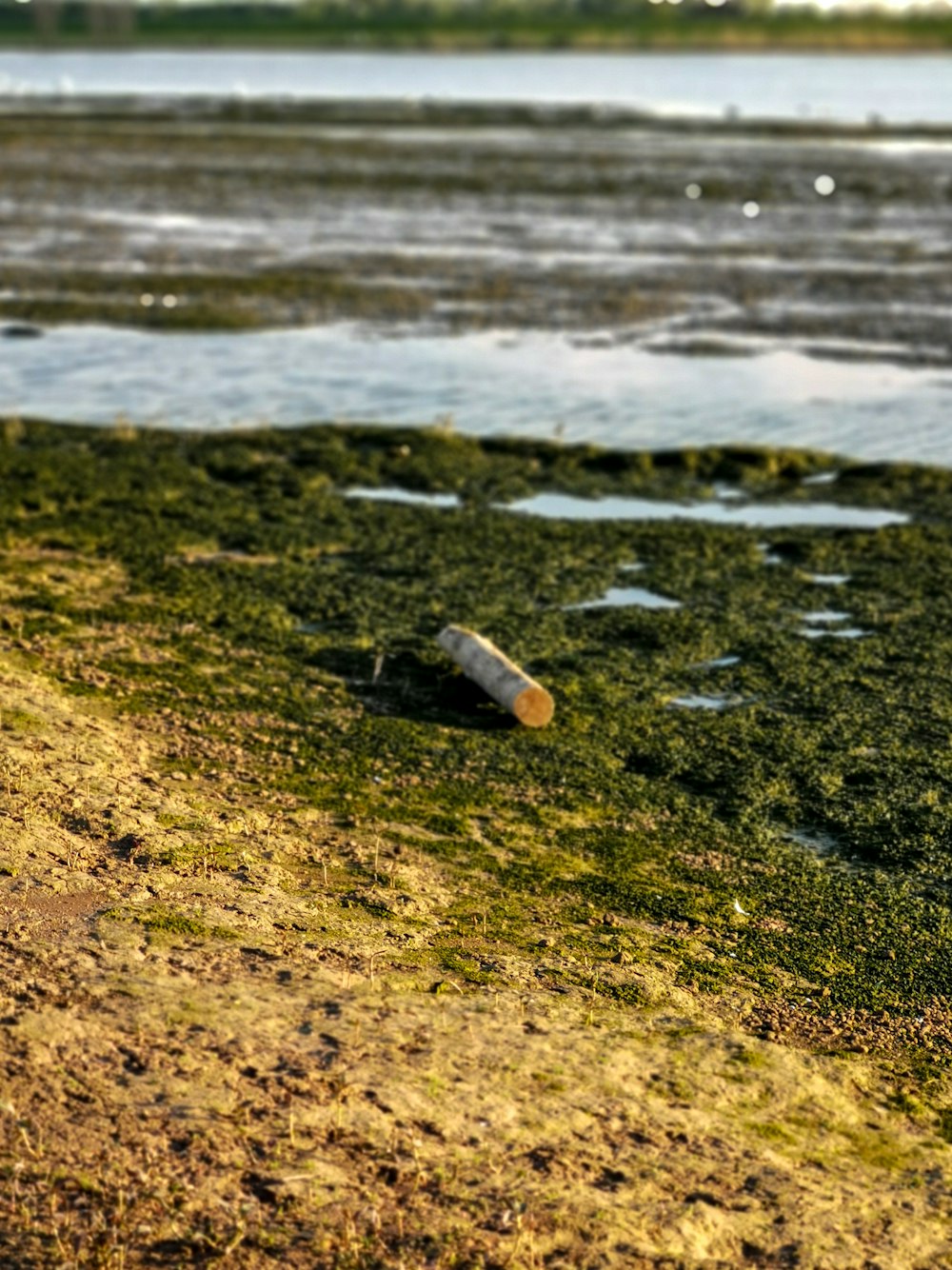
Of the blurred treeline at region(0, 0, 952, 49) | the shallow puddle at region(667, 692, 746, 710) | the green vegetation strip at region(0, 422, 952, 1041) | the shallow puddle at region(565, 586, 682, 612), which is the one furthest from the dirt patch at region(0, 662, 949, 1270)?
the blurred treeline at region(0, 0, 952, 49)

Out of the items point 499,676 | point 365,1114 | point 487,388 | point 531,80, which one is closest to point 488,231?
point 487,388

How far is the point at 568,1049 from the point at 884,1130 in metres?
1.34

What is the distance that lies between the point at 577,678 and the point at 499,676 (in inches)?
36.6

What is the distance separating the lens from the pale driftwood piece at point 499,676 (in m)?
11.9

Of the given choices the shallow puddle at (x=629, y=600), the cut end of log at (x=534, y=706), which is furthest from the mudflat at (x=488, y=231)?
the cut end of log at (x=534, y=706)

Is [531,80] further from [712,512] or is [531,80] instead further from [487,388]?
[712,512]

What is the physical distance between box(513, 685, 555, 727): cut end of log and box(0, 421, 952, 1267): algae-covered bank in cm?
13

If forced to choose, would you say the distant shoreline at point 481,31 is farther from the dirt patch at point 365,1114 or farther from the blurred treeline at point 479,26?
the dirt patch at point 365,1114

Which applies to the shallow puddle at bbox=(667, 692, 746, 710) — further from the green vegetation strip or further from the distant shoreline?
the distant shoreline

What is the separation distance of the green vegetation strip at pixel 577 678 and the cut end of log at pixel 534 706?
12 centimetres

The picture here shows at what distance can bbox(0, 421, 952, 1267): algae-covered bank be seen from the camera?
267 inches

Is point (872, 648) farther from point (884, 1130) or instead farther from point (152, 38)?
point (152, 38)

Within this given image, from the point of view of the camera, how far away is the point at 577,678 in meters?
13.0

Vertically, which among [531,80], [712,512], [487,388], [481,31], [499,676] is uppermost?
[481,31]
